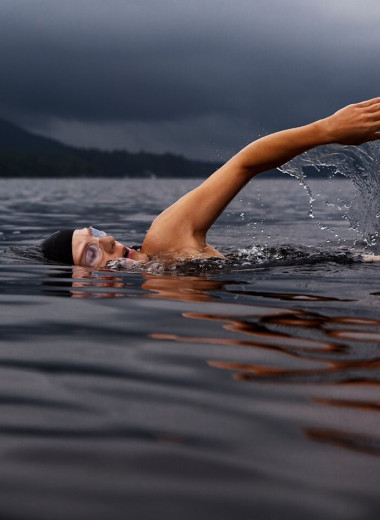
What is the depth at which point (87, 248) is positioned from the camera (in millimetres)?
6801

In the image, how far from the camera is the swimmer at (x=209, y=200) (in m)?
5.46

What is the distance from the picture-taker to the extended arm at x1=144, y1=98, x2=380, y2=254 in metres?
5.45

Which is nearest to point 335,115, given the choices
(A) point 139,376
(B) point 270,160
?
(B) point 270,160

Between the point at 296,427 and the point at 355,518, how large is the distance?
595 mm

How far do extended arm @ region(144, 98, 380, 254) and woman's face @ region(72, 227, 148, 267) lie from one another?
0.44 meters

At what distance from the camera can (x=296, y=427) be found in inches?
92.2

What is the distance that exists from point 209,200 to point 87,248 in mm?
1388

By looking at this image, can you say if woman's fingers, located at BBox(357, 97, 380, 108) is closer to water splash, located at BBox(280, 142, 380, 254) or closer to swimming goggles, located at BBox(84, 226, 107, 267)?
water splash, located at BBox(280, 142, 380, 254)

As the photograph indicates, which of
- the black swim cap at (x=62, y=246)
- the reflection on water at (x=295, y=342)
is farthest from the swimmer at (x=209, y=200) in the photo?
the reflection on water at (x=295, y=342)

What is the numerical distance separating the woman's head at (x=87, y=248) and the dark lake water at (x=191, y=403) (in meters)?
1.49

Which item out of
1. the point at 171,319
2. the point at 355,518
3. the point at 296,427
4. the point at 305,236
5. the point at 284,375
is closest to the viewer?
the point at 355,518

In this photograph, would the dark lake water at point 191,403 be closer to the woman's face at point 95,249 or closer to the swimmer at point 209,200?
the swimmer at point 209,200

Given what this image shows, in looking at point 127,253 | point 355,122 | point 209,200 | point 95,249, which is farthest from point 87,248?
point 355,122

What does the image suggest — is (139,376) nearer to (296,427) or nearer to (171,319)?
(296,427)
